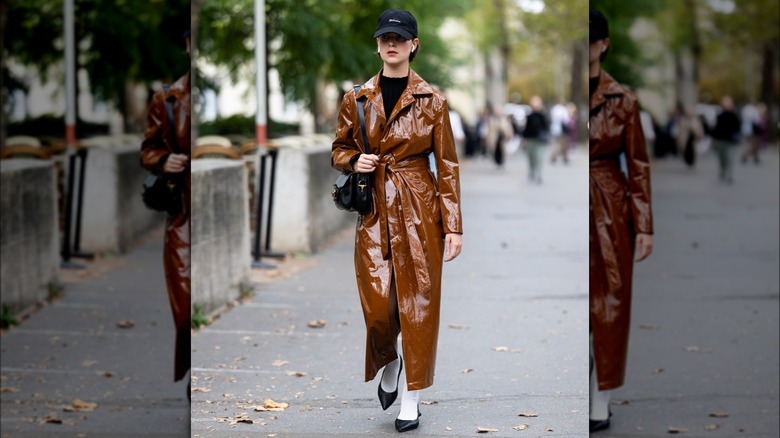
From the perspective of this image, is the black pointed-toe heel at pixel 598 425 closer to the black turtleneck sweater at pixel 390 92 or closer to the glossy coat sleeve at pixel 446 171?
the glossy coat sleeve at pixel 446 171

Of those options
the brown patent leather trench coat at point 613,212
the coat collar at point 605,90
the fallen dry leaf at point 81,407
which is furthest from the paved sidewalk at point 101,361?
the coat collar at point 605,90

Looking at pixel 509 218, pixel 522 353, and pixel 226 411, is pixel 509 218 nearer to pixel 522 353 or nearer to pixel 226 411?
pixel 522 353

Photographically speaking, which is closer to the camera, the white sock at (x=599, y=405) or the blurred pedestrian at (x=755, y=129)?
the white sock at (x=599, y=405)

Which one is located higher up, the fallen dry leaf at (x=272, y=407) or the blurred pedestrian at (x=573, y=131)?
the blurred pedestrian at (x=573, y=131)

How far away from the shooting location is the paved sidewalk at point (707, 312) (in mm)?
6977

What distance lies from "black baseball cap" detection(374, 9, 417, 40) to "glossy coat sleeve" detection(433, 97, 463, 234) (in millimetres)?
284

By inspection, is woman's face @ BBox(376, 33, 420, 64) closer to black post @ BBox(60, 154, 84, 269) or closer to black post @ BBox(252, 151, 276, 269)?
A: black post @ BBox(252, 151, 276, 269)

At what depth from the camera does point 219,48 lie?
7582 mm

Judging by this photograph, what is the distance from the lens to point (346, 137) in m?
4.78

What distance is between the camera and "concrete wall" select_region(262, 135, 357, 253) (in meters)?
5.72

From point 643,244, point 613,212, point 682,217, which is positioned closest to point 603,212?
point 613,212

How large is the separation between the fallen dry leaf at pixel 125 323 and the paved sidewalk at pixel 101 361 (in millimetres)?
31

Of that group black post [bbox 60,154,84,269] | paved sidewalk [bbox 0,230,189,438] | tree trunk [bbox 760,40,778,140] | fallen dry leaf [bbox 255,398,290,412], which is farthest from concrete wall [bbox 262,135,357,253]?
tree trunk [bbox 760,40,778,140]

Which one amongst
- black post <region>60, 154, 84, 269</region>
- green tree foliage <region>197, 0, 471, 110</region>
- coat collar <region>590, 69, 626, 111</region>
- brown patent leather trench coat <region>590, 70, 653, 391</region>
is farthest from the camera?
black post <region>60, 154, 84, 269</region>
